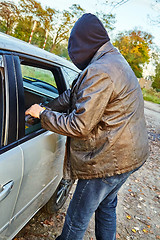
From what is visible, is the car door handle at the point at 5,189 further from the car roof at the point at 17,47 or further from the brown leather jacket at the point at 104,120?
the car roof at the point at 17,47

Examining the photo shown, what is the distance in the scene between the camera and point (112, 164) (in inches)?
61.9

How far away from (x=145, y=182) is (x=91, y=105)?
3.55m

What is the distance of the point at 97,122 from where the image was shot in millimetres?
1443

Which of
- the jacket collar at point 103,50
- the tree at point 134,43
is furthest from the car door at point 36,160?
the tree at point 134,43

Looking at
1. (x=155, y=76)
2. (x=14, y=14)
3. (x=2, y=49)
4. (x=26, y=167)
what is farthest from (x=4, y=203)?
(x=155, y=76)

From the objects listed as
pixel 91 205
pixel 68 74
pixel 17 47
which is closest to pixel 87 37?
pixel 17 47

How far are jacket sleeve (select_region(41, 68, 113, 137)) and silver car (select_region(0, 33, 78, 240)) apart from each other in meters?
0.32

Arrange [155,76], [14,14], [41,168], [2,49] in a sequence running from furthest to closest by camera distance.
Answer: [155,76] → [14,14] → [41,168] → [2,49]

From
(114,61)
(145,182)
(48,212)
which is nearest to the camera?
(114,61)

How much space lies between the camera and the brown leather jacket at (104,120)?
1.40m

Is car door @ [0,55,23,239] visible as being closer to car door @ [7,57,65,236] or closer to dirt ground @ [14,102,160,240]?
car door @ [7,57,65,236]

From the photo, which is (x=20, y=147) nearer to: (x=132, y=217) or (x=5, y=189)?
(x=5, y=189)

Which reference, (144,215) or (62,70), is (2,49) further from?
(144,215)

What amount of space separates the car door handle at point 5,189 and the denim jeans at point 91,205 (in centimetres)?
55
